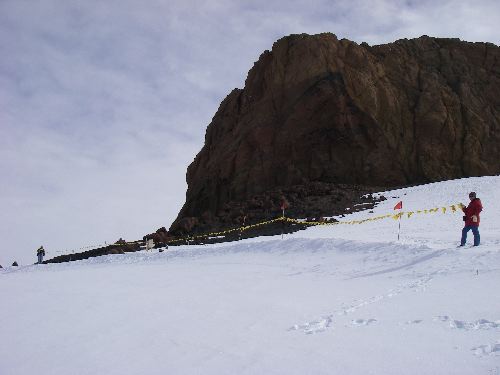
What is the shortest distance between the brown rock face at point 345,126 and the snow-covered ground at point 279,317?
22.6m

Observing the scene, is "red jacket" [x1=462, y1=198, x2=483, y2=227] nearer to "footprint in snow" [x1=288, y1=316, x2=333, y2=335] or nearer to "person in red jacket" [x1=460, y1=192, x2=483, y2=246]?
"person in red jacket" [x1=460, y1=192, x2=483, y2=246]

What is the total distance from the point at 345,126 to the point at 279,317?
1339 inches

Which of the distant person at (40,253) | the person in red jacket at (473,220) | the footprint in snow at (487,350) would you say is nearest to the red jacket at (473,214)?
the person in red jacket at (473,220)

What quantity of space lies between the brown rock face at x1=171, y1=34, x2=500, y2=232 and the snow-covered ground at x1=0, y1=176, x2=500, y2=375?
22.6 metres

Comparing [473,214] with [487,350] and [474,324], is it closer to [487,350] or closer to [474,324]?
[474,324]

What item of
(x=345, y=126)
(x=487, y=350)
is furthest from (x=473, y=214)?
(x=345, y=126)

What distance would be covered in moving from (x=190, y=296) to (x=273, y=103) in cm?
3604

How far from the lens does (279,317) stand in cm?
741

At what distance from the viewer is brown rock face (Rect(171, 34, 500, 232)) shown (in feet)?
129

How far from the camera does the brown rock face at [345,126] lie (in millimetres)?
39375

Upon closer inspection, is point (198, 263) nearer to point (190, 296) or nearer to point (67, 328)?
point (190, 296)

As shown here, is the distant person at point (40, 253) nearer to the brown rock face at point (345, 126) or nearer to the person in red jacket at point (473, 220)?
the brown rock face at point (345, 126)

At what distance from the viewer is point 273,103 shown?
4416 centimetres

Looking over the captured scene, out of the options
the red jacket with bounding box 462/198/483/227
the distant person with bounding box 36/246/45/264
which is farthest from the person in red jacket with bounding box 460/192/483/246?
the distant person with bounding box 36/246/45/264
